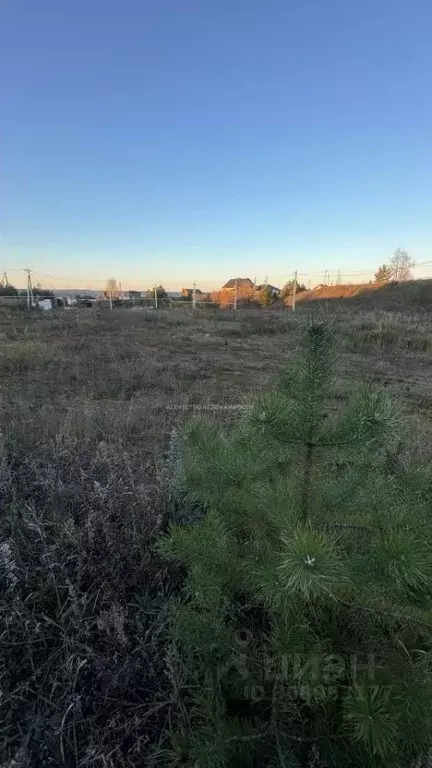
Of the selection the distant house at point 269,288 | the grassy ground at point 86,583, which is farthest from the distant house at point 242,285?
the grassy ground at point 86,583

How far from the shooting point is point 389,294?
118 ft

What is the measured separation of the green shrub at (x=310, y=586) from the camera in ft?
2.73

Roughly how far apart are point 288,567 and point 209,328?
622 inches

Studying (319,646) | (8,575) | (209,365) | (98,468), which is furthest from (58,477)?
(209,365)

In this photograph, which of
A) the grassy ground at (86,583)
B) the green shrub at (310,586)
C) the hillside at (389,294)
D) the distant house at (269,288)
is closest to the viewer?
the green shrub at (310,586)

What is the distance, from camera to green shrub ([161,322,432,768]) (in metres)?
0.83

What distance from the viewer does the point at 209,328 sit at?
16297mm

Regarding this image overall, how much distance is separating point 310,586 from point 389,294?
131ft

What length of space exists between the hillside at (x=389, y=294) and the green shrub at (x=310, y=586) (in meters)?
29.4

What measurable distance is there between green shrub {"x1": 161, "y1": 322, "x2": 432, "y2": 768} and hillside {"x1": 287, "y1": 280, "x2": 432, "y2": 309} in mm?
29359

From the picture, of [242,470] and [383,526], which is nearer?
[383,526]

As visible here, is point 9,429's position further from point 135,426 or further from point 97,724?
point 97,724

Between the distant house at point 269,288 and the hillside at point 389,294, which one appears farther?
the distant house at point 269,288

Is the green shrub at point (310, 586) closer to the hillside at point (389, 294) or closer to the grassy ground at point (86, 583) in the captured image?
the grassy ground at point (86, 583)
